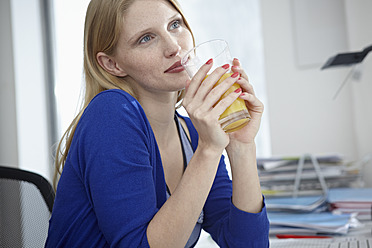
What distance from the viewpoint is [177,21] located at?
38.3 inches

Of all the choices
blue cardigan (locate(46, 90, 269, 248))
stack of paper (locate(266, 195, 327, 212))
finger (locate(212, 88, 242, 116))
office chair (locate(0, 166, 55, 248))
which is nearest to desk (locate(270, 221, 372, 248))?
blue cardigan (locate(46, 90, 269, 248))

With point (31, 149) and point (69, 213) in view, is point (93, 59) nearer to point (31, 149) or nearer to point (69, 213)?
point (69, 213)

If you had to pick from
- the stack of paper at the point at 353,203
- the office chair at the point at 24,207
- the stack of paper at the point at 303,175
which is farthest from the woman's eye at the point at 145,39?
the stack of paper at the point at 303,175

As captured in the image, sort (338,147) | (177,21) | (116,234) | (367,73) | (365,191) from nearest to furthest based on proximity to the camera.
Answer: (116,234) < (177,21) < (365,191) < (367,73) < (338,147)

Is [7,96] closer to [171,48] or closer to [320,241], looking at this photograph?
[171,48]

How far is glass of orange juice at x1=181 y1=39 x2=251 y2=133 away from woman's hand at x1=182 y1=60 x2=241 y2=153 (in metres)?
0.02

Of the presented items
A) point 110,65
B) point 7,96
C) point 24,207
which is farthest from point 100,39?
point 7,96

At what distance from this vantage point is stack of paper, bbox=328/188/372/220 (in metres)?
1.44

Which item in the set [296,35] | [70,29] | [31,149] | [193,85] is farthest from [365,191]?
[70,29]

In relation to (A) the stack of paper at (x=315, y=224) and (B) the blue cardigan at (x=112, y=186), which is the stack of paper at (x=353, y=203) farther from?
A: (B) the blue cardigan at (x=112, y=186)

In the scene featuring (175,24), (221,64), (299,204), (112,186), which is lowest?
(299,204)

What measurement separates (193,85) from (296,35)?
1.82 metres

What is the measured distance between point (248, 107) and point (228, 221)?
1.00 ft

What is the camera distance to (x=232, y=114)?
2.53 ft
